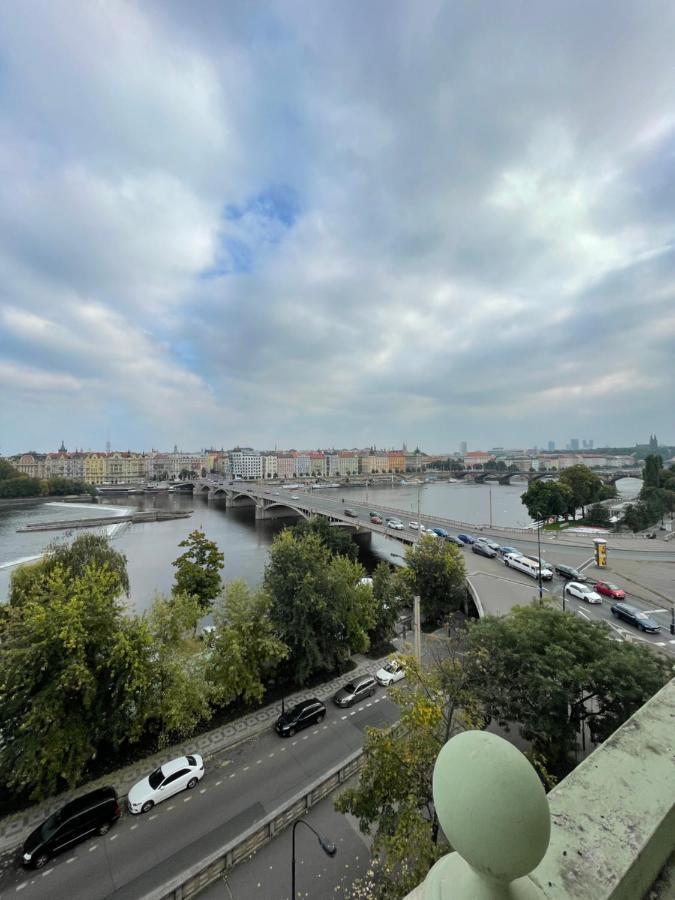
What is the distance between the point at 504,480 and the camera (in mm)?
126500

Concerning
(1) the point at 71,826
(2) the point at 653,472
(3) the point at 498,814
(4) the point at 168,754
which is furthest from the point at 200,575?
(2) the point at 653,472

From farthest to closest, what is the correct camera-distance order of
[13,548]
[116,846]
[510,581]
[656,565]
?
[13,548]
[656,565]
[510,581]
[116,846]

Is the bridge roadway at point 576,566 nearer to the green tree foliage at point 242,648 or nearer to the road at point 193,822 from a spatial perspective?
the road at point 193,822

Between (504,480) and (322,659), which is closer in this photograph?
(322,659)

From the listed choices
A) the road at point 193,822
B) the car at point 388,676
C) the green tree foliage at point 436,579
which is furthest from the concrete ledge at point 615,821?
the green tree foliage at point 436,579

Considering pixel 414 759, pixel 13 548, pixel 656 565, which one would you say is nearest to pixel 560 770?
pixel 414 759

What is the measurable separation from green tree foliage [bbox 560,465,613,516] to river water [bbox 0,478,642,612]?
23.1ft

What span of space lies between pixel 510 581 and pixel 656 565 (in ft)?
31.3

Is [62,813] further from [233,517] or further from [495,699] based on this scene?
[233,517]

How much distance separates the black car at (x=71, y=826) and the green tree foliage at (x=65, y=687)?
0.74m

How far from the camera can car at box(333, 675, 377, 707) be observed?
1347 centimetres

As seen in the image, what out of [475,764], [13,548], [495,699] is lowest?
[13,548]

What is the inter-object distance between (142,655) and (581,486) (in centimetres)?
4978

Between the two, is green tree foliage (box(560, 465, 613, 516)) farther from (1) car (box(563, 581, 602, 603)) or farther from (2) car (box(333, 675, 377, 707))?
(2) car (box(333, 675, 377, 707))
